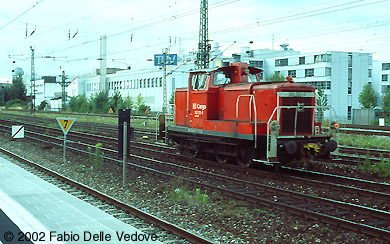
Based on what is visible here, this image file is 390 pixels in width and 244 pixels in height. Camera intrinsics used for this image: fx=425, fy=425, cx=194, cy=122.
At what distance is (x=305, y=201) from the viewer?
951cm

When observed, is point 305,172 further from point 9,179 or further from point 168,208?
point 9,179

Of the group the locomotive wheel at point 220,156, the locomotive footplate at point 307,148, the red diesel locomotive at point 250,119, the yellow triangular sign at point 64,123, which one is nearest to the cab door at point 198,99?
the red diesel locomotive at point 250,119

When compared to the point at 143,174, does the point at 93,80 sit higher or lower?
higher

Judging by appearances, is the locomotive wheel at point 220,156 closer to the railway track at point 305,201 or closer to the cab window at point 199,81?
the railway track at point 305,201

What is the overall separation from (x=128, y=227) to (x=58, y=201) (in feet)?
8.44

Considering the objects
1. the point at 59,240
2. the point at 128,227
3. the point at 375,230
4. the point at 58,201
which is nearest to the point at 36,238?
the point at 59,240

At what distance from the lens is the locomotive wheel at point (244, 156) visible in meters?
13.7

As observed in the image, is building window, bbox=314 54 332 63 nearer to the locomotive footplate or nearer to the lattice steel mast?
the lattice steel mast

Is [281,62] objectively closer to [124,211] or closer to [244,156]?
[244,156]

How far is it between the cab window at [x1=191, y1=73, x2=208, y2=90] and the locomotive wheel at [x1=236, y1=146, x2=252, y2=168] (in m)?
2.65

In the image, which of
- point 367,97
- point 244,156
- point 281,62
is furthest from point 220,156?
point 281,62

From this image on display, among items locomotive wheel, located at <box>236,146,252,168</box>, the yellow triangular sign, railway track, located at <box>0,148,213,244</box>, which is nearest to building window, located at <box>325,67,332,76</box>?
locomotive wheel, located at <box>236,146,252,168</box>

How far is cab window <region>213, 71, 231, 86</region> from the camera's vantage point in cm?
1489

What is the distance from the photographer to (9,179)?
1172cm
